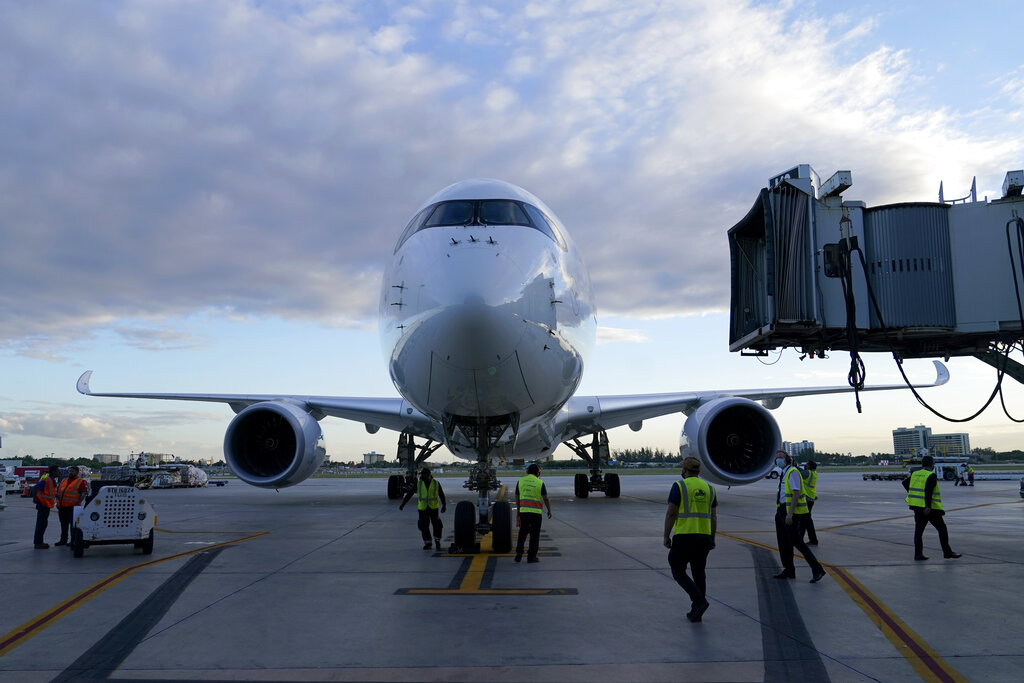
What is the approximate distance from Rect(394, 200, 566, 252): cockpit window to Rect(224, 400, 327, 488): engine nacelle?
5.33 metres

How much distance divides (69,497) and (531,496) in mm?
6862

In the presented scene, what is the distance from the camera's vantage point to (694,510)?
552 cm

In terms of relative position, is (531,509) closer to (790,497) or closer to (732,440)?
(790,497)

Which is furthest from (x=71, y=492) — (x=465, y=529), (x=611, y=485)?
(x=611, y=485)

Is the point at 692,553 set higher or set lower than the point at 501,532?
higher

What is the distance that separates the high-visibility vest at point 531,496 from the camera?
803 centimetres

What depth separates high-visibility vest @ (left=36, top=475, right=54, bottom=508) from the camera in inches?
398

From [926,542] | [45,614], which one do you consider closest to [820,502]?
[926,542]

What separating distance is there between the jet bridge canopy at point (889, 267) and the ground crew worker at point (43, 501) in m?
9.73

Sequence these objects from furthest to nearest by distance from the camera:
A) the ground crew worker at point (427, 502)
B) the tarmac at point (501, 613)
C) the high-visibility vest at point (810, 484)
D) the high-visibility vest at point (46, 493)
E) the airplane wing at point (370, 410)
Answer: the airplane wing at point (370, 410) < the high-visibility vest at point (46, 493) < the high-visibility vest at point (810, 484) < the ground crew worker at point (427, 502) < the tarmac at point (501, 613)

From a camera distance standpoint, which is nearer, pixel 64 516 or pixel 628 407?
pixel 64 516

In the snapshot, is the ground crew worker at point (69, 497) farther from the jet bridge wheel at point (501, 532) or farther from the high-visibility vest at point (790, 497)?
the high-visibility vest at point (790, 497)

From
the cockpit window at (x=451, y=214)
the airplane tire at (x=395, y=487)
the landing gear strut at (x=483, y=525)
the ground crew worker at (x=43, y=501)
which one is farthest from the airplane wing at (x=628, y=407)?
the ground crew worker at (x=43, y=501)

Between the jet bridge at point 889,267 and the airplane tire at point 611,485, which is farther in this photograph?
the airplane tire at point 611,485
